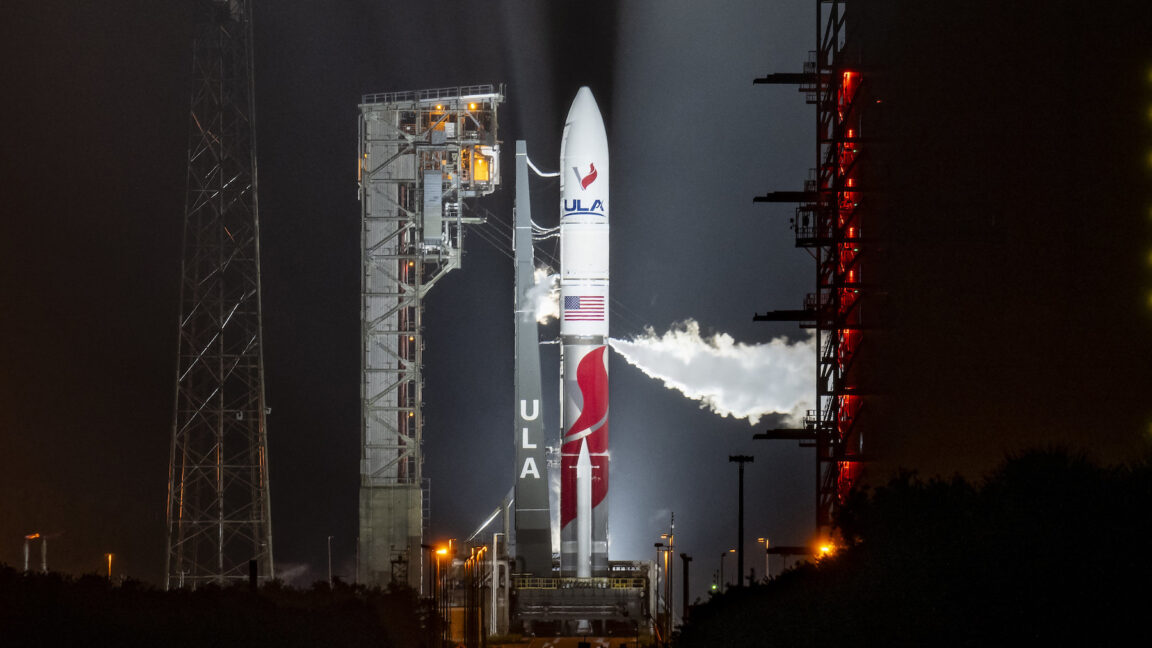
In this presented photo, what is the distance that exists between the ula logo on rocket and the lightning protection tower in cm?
714

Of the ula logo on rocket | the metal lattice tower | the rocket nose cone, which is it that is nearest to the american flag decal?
the ula logo on rocket

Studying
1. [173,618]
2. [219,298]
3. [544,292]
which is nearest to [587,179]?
[544,292]

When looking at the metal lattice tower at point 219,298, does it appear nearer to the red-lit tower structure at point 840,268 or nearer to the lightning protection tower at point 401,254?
the lightning protection tower at point 401,254

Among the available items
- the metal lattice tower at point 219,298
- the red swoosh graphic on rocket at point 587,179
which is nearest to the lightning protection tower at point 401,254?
the metal lattice tower at point 219,298

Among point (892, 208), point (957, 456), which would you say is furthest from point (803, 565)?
point (892, 208)

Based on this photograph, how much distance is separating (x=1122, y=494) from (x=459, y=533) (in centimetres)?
4269

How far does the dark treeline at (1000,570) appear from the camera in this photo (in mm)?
15641

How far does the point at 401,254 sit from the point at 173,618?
24006mm

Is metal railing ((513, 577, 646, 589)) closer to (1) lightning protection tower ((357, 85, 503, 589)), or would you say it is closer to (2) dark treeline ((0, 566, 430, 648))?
(1) lightning protection tower ((357, 85, 503, 589))

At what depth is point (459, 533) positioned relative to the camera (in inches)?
2298

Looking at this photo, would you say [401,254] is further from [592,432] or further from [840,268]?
[840,268]

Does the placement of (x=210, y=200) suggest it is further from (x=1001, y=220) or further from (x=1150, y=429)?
(x=1150, y=429)

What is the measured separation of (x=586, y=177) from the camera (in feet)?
143

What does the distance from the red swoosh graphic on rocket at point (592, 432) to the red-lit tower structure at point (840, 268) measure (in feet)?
20.4
